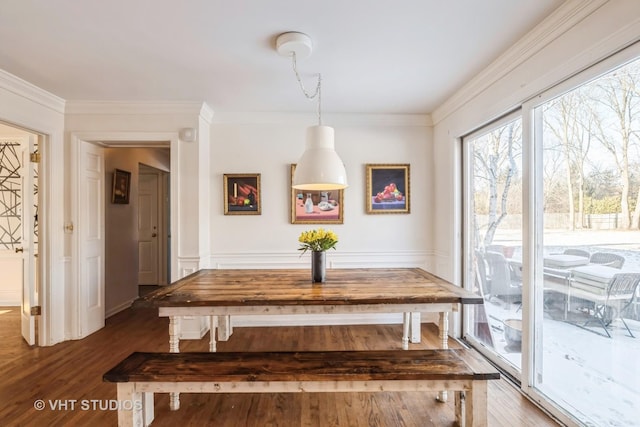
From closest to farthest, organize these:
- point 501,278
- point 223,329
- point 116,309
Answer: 1. point 501,278
2. point 223,329
3. point 116,309

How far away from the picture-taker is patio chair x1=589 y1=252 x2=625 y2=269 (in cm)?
165

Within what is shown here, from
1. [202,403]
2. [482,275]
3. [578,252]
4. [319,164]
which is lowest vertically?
[202,403]

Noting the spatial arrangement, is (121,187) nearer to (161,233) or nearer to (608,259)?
(161,233)

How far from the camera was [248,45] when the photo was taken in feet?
7.05

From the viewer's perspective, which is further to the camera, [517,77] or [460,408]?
[517,77]

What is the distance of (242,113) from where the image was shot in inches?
143

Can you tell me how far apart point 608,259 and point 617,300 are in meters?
0.21

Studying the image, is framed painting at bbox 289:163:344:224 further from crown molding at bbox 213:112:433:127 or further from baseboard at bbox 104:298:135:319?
baseboard at bbox 104:298:135:319

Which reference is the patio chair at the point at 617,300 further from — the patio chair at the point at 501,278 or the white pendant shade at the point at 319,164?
the white pendant shade at the point at 319,164

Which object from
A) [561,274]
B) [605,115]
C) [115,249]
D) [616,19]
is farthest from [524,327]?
[115,249]

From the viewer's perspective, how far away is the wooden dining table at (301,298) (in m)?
1.92

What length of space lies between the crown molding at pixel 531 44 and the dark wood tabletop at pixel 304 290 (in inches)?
63.8

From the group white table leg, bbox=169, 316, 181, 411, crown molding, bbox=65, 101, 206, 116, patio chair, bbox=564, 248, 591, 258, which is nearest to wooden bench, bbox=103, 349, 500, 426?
white table leg, bbox=169, 316, 181, 411

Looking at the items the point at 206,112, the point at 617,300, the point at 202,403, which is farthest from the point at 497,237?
the point at 206,112
